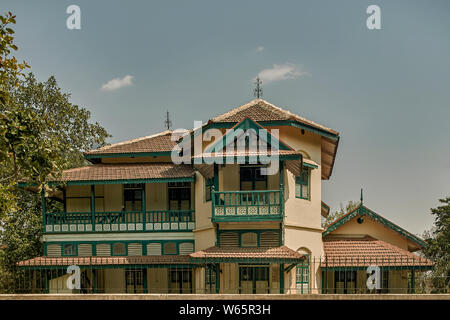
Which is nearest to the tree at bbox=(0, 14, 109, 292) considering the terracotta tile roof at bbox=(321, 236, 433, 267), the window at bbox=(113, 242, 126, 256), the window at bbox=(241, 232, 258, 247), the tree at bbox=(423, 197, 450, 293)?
the window at bbox=(113, 242, 126, 256)

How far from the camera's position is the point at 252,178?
2064 centimetres

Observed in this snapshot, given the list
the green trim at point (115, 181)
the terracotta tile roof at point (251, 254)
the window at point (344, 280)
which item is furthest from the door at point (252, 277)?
the green trim at point (115, 181)

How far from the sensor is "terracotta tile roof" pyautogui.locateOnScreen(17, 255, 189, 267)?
21641 mm

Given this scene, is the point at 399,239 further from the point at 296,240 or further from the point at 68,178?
the point at 68,178

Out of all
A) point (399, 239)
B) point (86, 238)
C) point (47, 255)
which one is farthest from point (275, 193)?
point (47, 255)

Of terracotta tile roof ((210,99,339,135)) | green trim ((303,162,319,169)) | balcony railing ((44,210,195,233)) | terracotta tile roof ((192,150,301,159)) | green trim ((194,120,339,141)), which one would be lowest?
balcony railing ((44,210,195,233))

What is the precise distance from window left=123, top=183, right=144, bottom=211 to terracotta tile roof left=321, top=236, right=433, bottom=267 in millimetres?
9060

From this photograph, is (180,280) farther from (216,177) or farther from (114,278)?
(216,177)

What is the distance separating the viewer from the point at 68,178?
22.8 metres

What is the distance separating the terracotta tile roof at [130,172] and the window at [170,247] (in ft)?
10.4

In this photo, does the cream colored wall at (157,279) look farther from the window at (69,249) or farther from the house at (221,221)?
the window at (69,249)

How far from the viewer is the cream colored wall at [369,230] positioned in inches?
923

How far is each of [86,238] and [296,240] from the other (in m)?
9.67

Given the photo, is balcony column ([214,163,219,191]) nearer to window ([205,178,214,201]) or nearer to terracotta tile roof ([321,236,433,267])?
window ([205,178,214,201])
